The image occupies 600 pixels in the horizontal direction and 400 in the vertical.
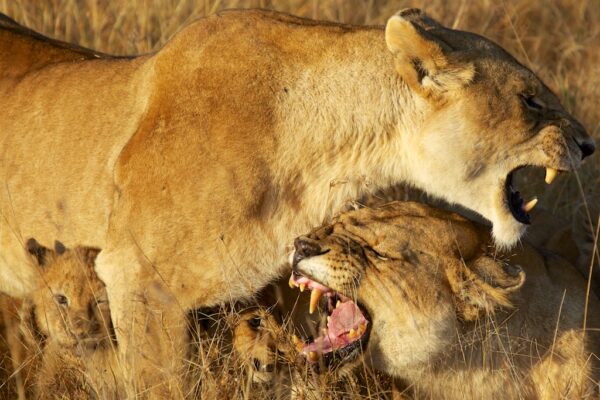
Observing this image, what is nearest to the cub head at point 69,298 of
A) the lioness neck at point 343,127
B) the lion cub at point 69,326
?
the lion cub at point 69,326

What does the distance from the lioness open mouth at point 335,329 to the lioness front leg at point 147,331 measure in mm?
363

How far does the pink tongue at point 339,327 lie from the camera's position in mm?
3348

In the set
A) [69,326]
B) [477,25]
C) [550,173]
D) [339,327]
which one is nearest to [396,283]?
[339,327]

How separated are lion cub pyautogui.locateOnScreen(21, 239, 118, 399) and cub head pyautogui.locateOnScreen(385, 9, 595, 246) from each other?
1.11 meters

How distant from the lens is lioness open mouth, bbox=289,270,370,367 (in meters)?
3.28

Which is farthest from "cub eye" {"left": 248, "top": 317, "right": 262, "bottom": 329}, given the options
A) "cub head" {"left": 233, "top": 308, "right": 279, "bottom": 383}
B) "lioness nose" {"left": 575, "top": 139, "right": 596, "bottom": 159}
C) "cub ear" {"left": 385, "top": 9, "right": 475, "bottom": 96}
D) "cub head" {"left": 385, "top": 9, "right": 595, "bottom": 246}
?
"lioness nose" {"left": 575, "top": 139, "right": 596, "bottom": 159}

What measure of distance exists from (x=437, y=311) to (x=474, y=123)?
576 millimetres

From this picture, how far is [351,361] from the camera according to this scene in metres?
3.30

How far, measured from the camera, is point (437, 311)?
3.24 metres

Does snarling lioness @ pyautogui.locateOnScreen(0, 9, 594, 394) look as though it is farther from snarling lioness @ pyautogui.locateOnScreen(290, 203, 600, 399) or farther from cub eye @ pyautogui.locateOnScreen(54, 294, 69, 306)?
cub eye @ pyautogui.locateOnScreen(54, 294, 69, 306)

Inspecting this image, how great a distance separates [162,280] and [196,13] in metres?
3.13

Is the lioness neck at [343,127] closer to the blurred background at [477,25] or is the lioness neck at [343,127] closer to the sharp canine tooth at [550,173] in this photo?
the sharp canine tooth at [550,173]

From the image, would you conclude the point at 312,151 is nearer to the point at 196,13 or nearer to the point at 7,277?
the point at 7,277

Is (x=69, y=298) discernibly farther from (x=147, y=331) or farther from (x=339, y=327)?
(x=339, y=327)
